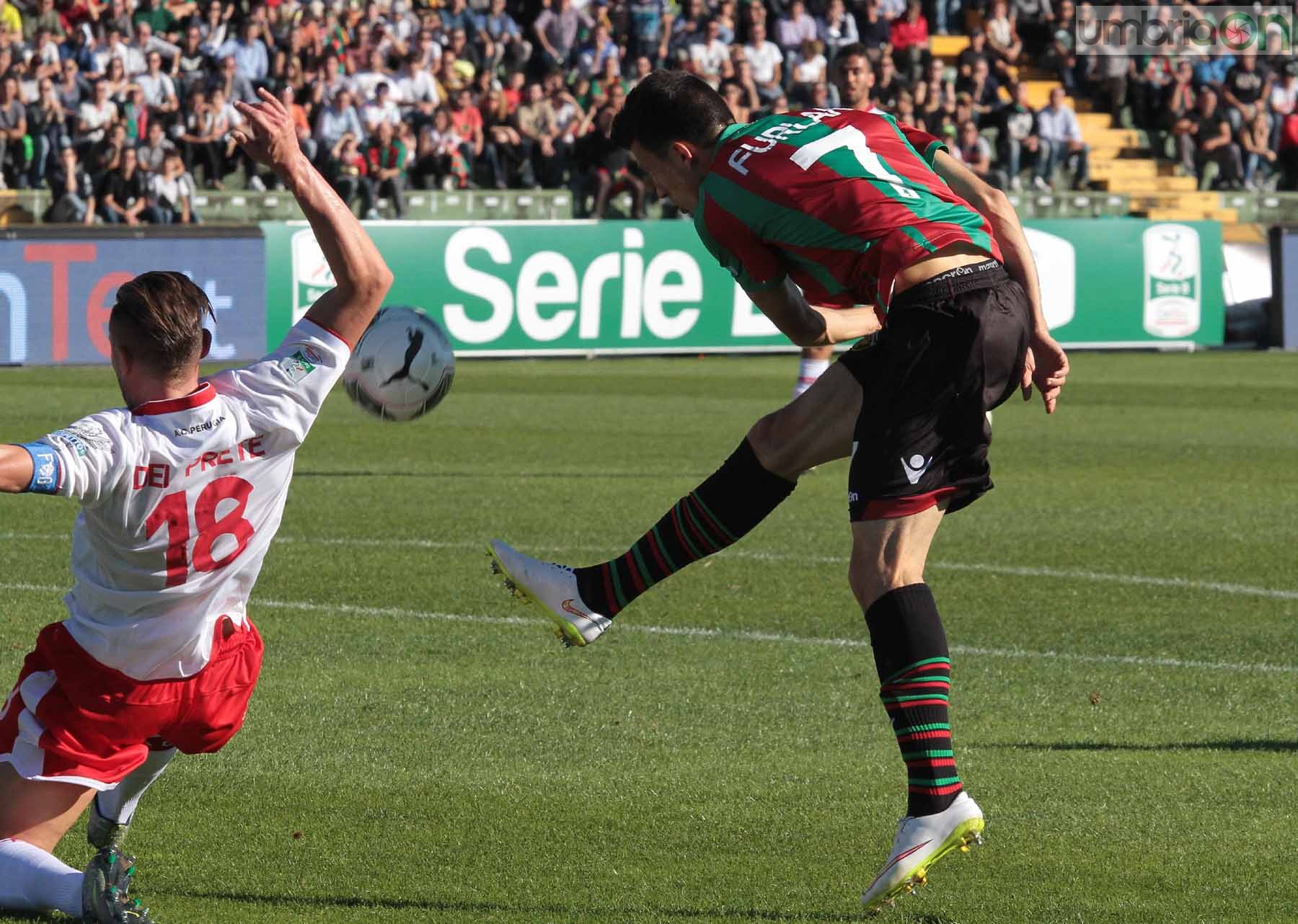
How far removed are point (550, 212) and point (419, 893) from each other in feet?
66.5

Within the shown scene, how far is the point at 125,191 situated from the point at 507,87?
20.7 ft

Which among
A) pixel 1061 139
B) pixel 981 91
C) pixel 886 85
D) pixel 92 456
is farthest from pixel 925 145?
pixel 981 91

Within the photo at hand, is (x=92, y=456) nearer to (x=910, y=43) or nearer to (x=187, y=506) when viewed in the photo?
(x=187, y=506)

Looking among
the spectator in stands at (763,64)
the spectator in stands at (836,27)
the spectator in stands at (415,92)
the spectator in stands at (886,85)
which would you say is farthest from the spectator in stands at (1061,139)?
the spectator in stands at (415,92)

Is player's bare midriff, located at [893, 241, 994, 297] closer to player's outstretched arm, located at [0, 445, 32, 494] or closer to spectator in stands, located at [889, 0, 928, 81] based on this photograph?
player's outstretched arm, located at [0, 445, 32, 494]

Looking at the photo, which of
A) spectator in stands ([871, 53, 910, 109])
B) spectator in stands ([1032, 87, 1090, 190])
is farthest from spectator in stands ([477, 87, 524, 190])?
spectator in stands ([1032, 87, 1090, 190])

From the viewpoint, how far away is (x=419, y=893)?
4742 mm

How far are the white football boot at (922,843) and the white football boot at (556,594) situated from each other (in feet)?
3.87

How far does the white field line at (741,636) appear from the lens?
7758 millimetres

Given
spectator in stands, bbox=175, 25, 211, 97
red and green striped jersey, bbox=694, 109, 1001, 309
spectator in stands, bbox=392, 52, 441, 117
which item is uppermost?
spectator in stands, bbox=175, 25, 211, 97

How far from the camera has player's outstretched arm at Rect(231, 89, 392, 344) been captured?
13.6 feet

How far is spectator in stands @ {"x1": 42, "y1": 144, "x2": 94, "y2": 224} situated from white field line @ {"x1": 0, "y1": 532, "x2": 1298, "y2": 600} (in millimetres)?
11892

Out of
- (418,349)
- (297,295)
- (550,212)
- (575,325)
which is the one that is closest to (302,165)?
(418,349)
